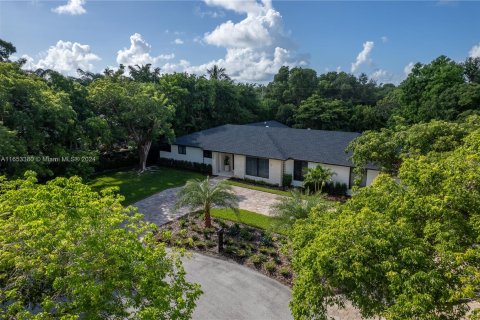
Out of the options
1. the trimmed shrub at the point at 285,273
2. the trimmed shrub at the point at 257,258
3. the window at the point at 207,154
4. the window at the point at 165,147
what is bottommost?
the trimmed shrub at the point at 285,273

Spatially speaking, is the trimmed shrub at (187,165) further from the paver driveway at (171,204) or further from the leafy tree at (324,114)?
the leafy tree at (324,114)

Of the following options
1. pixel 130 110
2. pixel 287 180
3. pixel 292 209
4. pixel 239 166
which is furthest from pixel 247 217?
pixel 130 110

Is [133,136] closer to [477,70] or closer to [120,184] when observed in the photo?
[120,184]

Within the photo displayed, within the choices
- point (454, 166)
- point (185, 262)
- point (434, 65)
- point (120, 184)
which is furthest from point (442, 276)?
point (434, 65)

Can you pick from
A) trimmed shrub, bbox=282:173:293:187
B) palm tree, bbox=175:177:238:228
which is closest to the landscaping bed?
palm tree, bbox=175:177:238:228

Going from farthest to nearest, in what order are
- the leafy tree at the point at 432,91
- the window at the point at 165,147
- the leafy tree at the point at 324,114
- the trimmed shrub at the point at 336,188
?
1. the leafy tree at the point at 324,114
2. the window at the point at 165,147
3. the leafy tree at the point at 432,91
4. the trimmed shrub at the point at 336,188

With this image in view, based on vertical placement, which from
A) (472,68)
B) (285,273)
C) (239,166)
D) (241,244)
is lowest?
(285,273)

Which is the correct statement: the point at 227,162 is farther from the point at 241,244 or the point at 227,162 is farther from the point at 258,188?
the point at 241,244

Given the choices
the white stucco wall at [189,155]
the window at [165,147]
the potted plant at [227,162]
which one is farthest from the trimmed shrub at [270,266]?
the window at [165,147]
